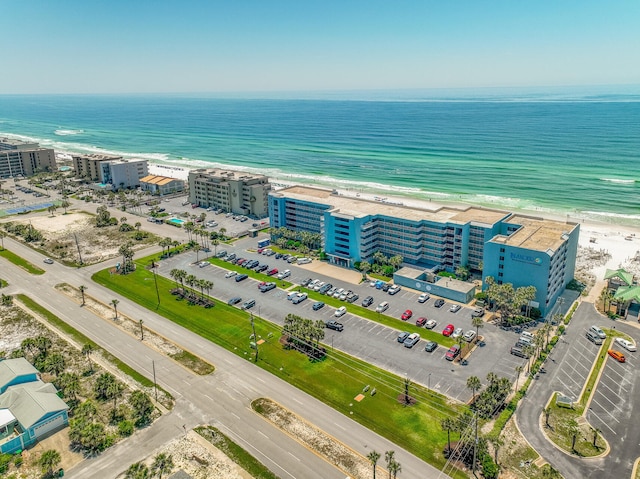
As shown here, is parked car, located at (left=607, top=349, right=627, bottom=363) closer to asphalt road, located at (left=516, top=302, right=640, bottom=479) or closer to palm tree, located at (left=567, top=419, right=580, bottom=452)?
asphalt road, located at (left=516, top=302, right=640, bottom=479)

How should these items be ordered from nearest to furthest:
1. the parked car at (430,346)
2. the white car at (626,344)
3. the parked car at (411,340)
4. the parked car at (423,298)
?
the white car at (626,344) → the parked car at (430,346) → the parked car at (411,340) → the parked car at (423,298)

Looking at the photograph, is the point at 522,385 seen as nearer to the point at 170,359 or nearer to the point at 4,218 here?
the point at 170,359

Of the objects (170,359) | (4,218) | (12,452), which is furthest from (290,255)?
(4,218)

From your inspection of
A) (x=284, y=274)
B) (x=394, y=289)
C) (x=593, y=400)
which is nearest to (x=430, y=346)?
(x=394, y=289)

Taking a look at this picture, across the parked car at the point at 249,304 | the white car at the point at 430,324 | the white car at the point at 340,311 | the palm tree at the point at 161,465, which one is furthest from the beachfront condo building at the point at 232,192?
the palm tree at the point at 161,465

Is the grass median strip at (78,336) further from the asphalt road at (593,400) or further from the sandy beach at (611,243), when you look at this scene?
the sandy beach at (611,243)

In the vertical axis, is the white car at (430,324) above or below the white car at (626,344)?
above

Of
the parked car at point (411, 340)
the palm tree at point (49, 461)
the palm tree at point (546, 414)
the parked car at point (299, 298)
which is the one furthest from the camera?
the parked car at point (299, 298)
